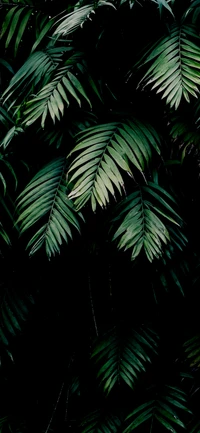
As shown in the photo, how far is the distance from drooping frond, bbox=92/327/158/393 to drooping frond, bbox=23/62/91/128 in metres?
0.60

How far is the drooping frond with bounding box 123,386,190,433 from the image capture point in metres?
1.18

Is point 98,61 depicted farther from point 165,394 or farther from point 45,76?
point 165,394

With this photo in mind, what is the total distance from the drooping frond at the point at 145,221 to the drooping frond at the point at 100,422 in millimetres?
468

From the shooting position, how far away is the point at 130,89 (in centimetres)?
133

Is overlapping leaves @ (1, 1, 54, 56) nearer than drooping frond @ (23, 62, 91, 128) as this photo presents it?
No

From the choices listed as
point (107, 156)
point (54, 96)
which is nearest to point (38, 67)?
point (54, 96)

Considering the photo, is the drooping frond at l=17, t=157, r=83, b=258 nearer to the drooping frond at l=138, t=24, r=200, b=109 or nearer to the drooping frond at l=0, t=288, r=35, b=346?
the drooping frond at l=0, t=288, r=35, b=346

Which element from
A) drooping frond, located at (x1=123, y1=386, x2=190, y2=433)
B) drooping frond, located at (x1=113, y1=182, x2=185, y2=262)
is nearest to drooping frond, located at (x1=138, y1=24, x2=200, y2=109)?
drooping frond, located at (x1=113, y1=182, x2=185, y2=262)

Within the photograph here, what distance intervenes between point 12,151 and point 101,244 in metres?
0.37

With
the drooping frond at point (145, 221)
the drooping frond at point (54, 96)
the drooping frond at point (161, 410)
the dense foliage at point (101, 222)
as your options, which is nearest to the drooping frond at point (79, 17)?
the dense foliage at point (101, 222)

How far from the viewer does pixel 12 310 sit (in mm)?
1348

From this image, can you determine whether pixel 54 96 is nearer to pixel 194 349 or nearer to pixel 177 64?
pixel 177 64

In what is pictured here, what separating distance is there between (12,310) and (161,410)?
1.56 feet

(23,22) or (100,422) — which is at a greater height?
(23,22)
